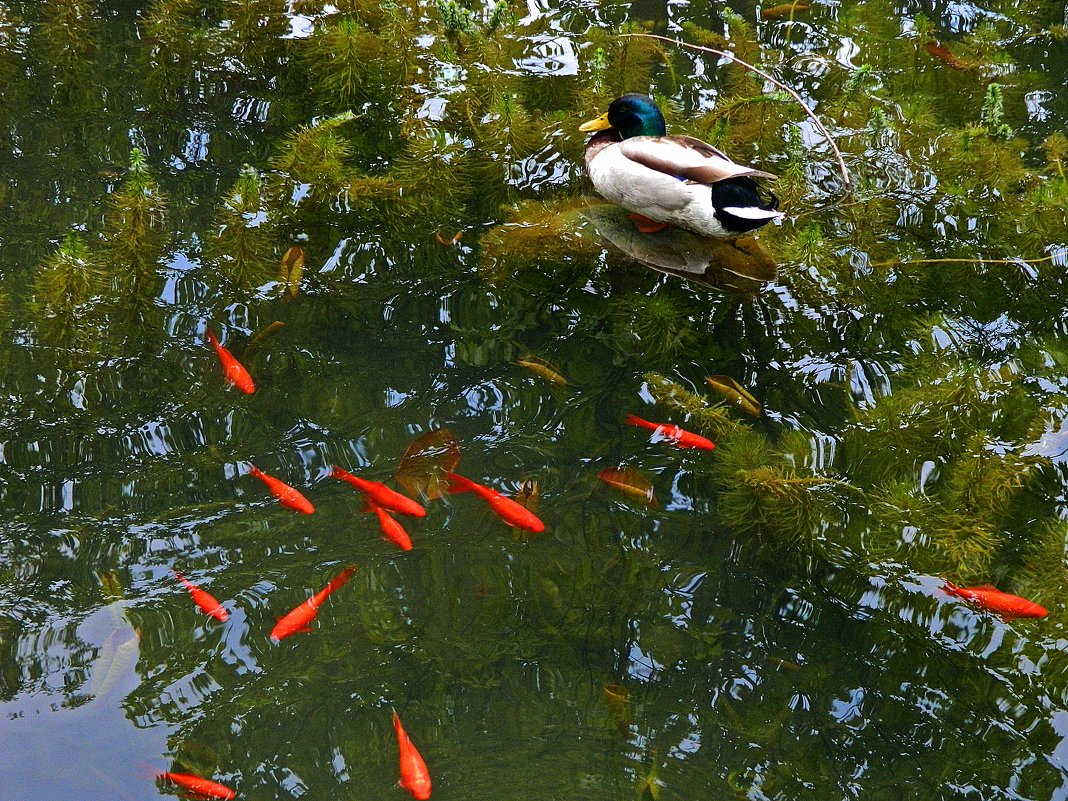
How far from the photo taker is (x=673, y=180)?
149 inches

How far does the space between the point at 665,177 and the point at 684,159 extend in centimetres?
10

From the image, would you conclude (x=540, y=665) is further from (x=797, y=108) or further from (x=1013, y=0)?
(x=1013, y=0)

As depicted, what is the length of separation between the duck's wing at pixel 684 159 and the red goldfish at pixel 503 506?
4.93 feet

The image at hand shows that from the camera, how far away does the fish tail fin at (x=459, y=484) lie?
3.37 m

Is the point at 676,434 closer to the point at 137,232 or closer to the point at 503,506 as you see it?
the point at 503,506

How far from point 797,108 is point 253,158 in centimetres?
280

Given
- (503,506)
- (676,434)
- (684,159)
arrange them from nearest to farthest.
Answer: (503,506), (676,434), (684,159)

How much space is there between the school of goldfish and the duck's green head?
1.25 metres

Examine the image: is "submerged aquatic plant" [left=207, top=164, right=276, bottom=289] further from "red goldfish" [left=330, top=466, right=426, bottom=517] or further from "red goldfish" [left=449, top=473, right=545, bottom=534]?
"red goldfish" [left=449, top=473, right=545, bottom=534]

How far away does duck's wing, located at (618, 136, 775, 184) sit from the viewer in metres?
3.68

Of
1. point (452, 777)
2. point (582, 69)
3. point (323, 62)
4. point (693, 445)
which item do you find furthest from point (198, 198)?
point (452, 777)

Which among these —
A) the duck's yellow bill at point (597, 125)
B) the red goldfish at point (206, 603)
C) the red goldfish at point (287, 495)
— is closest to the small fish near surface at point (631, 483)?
the red goldfish at point (287, 495)

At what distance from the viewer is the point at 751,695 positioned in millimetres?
2895

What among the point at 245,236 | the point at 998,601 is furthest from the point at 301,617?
the point at 998,601
